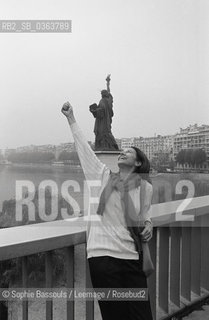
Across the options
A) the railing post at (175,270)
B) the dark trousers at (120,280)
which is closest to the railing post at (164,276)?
the railing post at (175,270)

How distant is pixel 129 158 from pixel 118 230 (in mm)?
169

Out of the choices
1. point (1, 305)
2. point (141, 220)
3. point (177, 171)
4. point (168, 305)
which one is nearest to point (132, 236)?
point (141, 220)

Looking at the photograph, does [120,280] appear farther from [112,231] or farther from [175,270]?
[175,270]

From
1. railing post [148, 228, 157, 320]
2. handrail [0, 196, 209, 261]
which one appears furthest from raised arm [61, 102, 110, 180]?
railing post [148, 228, 157, 320]

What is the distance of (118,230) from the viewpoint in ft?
2.50

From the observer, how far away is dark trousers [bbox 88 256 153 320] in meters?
0.76

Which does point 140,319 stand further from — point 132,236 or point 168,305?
point 168,305

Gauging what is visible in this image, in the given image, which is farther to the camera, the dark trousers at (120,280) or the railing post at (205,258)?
the railing post at (205,258)

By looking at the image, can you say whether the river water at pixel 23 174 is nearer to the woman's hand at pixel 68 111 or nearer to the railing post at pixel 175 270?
the railing post at pixel 175 270

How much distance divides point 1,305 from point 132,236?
1.17ft

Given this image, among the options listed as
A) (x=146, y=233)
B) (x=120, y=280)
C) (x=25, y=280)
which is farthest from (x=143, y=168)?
(x=25, y=280)

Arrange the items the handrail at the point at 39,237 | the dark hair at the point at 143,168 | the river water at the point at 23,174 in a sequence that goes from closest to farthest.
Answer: the handrail at the point at 39,237, the dark hair at the point at 143,168, the river water at the point at 23,174

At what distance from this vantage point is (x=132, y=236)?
2.53 ft

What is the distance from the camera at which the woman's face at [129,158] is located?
0.81 meters
